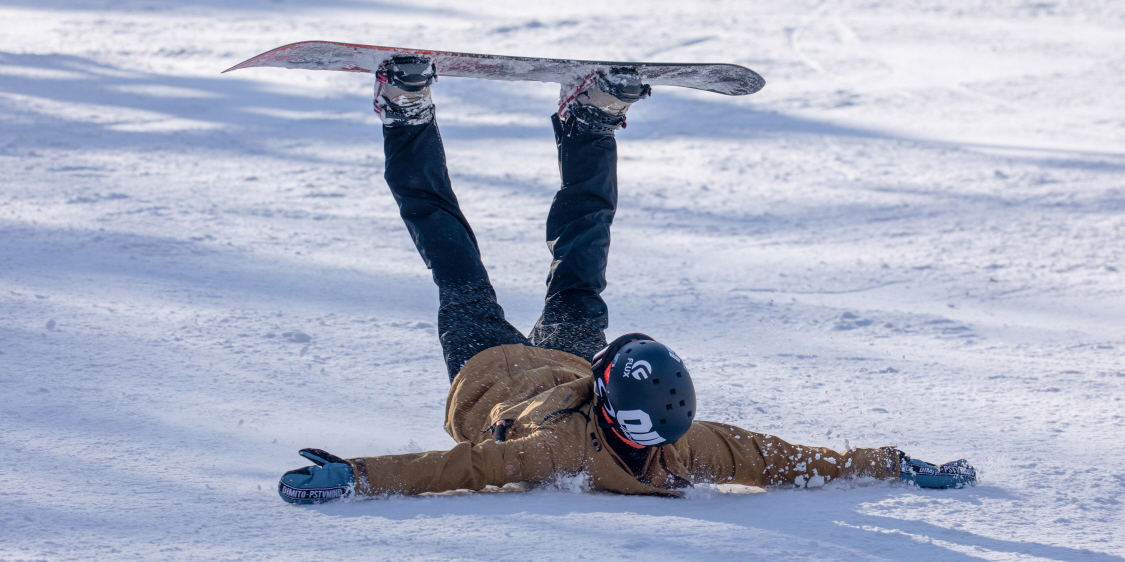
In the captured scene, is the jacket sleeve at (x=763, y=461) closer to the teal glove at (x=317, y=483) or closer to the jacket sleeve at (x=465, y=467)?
the jacket sleeve at (x=465, y=467)

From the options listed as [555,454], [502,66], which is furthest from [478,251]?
[555,454]

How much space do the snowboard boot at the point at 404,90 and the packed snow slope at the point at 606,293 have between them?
1.23 m

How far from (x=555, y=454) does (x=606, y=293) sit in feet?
8.39

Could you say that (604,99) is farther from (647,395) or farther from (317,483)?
(317,483)

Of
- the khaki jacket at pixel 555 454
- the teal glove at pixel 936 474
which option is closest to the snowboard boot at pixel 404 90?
the khaki jacket at pixel 555 454

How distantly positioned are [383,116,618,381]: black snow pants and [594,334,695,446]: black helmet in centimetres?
94

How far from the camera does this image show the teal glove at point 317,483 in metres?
2.66

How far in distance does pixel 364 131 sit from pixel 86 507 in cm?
678

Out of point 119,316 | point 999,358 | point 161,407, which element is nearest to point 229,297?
point 119,316

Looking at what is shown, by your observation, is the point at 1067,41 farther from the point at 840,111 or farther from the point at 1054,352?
the point at 1054,352

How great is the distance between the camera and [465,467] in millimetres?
2781

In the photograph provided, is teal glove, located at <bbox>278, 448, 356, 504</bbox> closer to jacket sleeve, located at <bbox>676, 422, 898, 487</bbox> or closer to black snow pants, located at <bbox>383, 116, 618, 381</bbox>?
black snow pants, located at <bbox>383, 116, 618, 381</bbox>

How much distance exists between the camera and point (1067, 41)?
1195 cm

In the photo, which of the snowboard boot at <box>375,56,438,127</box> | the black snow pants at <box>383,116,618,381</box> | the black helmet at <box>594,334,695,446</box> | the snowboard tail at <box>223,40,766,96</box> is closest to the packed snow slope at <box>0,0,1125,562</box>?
the black helmet at <box>594,334,695,446</box>
